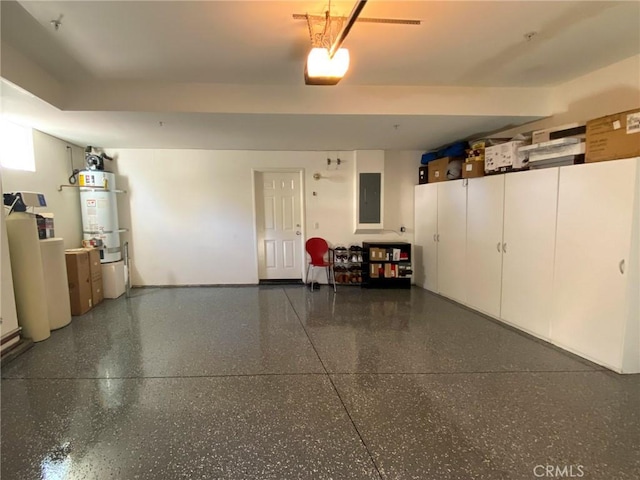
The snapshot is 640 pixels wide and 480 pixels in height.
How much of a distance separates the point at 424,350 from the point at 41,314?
4004mm

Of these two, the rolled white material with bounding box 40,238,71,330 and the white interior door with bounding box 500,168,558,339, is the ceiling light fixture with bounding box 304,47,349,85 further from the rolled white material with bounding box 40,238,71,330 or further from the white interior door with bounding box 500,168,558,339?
the rolled white material with bounding box 40,238,71,330

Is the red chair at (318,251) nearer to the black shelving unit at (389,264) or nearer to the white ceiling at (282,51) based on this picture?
the black shelving unit at (389,264)

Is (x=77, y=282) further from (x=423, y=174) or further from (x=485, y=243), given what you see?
(x=423, y=174)

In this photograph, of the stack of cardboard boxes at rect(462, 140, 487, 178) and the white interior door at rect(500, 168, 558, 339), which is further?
the stack of cardboard boxes at rect(462, 140, 487, 178)

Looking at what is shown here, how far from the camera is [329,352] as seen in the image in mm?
3061

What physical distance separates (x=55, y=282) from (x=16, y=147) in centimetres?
175

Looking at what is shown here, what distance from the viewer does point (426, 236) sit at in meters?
5.46

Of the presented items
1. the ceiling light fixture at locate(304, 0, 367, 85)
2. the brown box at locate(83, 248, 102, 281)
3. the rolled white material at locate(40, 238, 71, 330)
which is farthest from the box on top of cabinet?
the brown box at locate(83, 248, 102, 281)

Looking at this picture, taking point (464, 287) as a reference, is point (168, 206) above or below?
above

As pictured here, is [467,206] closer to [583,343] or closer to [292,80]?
[583,343]

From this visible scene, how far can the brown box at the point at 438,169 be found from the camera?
4896mm

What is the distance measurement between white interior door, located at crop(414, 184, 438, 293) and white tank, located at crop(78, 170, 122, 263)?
16.9 ft

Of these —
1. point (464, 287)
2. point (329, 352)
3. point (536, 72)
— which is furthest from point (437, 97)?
point (329, 352)

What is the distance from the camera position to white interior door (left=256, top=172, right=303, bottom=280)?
580 cm
